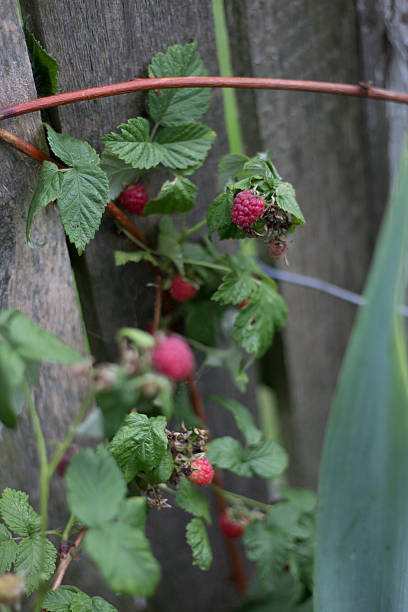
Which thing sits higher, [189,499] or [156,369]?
[156,369]

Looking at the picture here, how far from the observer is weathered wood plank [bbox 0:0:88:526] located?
0.69 meters

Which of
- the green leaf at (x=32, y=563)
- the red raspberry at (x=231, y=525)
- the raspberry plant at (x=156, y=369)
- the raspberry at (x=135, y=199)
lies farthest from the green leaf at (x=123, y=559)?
the red raspberry at (x=231, y=525)

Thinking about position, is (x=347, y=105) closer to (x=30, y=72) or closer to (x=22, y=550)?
(x=30, y=72)

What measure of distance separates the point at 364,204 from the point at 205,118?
51 centimetres

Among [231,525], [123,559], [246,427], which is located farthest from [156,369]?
[231,525]

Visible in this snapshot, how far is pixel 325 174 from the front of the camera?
117 centimetres

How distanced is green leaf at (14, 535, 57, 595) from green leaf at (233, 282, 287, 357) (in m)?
0.35

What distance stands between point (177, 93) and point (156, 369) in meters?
0.44

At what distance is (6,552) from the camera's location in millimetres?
673

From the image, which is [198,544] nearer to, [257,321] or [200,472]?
[200,472]

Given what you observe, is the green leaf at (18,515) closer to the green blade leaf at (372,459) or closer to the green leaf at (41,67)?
the green blade leaf at (372,459)

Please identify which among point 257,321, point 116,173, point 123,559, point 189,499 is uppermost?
point 116,173

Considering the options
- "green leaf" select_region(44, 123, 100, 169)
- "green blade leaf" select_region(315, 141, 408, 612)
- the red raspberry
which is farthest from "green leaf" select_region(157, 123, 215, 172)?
the red raspberry

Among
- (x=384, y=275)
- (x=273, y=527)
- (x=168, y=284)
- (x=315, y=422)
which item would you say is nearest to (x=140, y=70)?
(x=168, y=284)
